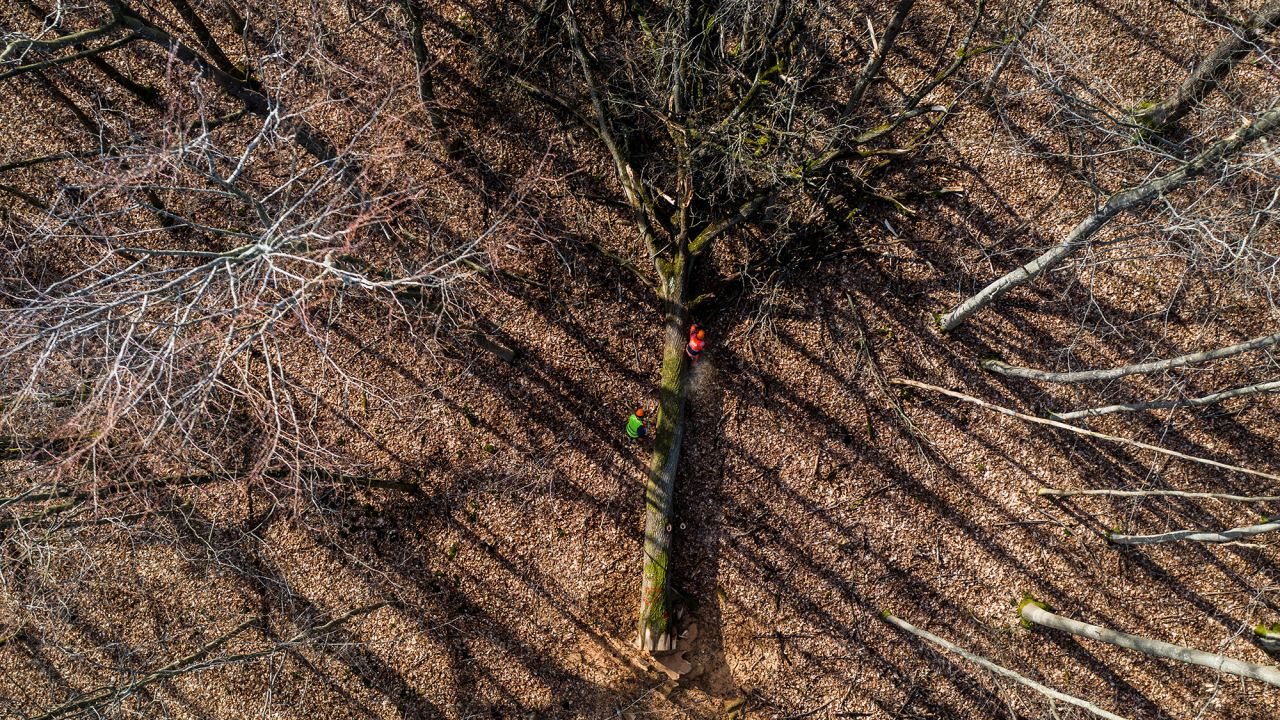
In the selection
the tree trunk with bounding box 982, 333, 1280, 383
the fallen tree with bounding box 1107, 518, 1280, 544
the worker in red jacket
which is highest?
the tree trunk with bounding box 982, 333, 1280, 383

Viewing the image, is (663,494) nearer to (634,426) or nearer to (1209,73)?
(634,426)

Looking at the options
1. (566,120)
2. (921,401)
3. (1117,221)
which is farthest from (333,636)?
(1117,221)

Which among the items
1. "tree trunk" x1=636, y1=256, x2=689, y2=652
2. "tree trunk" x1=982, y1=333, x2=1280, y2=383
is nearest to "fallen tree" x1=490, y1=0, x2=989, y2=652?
"tree trunk" x1=636, y1=256, x2=689, y2=652

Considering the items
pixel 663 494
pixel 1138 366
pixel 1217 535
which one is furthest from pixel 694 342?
pixel 1217 535

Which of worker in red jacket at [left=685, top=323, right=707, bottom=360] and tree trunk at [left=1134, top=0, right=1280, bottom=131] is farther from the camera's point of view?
worker in red jacket at [left=685, top=323, right=707, bottom=360]

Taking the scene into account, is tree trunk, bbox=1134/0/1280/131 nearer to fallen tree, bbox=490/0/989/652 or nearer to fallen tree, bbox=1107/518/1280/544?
fallen tree, bbox=490/0/989/652

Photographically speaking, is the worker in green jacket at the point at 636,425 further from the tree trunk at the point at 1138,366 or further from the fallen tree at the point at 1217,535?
the fallen tree at the point at 1217,535

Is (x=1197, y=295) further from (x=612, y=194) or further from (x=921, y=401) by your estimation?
(x=612, y=194)
